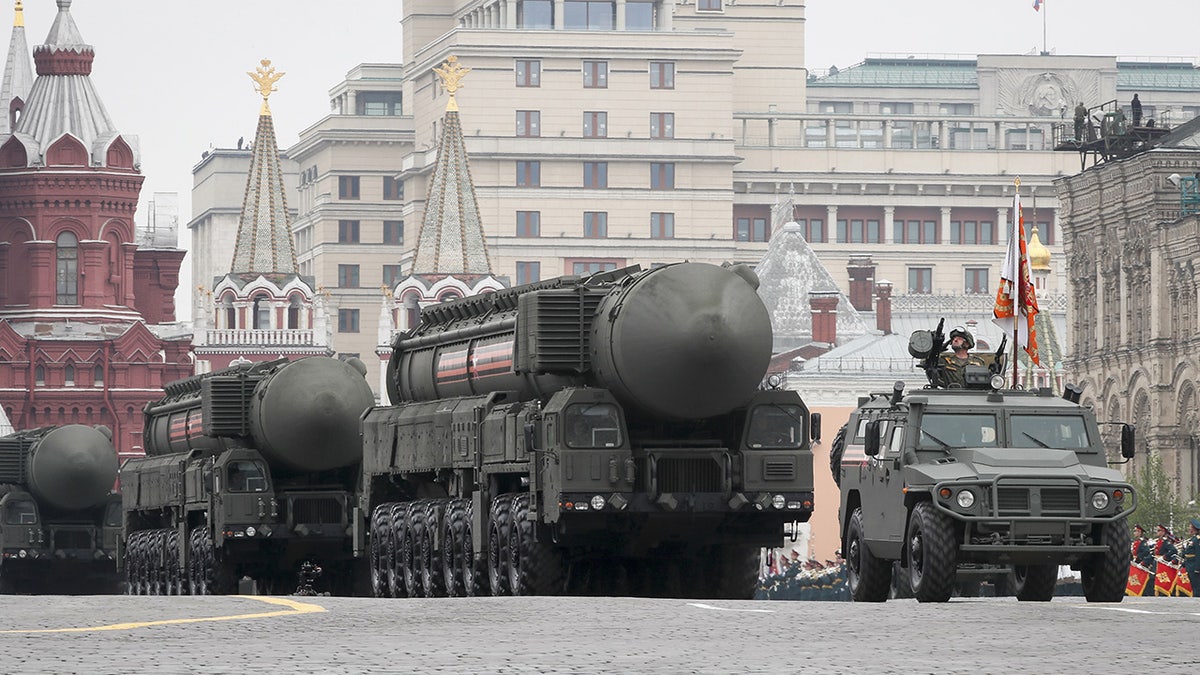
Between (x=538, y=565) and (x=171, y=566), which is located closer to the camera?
(x=538, y=565)

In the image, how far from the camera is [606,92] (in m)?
190

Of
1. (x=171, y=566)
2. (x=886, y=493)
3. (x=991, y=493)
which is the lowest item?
(x=171, y=566)

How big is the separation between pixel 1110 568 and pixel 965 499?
161 centimetres

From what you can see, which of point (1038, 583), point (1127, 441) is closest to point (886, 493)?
point (1038, 583)

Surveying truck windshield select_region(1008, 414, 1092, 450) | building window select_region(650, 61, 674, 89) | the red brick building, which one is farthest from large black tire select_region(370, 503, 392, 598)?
building window select_region(650, 61, 674, 89)

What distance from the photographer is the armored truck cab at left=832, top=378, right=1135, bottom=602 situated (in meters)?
26.7

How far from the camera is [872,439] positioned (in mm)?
28109

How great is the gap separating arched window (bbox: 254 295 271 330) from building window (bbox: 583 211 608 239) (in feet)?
123

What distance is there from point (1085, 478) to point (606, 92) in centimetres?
16448

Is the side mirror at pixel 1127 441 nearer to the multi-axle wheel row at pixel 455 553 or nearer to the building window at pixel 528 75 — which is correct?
the multi-axle wheel row at pixel 455 553

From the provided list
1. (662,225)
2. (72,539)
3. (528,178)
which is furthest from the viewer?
(528,178)

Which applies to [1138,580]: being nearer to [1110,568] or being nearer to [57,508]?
[1110,568]

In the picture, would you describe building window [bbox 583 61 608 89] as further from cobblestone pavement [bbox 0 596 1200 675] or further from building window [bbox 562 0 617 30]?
cobblestone pavement [bbox 0 596 1200 675]

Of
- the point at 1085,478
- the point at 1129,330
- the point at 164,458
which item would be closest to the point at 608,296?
the point at 1085,478
